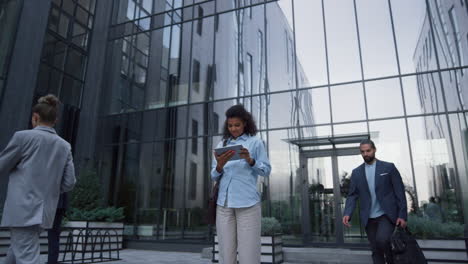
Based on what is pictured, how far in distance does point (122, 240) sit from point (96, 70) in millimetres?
6751

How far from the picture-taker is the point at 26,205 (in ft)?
7.74

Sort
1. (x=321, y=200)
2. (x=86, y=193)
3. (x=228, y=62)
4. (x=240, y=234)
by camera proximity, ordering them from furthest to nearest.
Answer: (x=228, y=62)
(x=86, y=193)
(x=321, y=200)
(x=240, y=234)

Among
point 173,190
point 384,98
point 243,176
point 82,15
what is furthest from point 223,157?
point 82,15

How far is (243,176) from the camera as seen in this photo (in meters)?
2.30

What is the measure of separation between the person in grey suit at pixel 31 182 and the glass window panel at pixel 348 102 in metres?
8.27

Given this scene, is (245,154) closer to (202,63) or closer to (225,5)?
(202,63)

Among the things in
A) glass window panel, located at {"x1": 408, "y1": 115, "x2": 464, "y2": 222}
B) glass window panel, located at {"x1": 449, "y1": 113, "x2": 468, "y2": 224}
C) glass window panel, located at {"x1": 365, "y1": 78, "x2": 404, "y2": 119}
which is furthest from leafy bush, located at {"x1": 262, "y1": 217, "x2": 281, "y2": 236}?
glass window panel, located at {"x1": 449, "y1": 113, "x2": 468, "y2": 224}

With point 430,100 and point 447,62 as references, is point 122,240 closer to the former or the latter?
point 430,100

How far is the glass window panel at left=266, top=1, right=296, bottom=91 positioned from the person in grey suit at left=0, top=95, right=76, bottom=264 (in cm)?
856

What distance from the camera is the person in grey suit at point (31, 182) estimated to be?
233 cm

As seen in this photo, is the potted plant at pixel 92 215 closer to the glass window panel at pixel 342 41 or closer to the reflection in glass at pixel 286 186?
the reflection in glass at pixel 286 186

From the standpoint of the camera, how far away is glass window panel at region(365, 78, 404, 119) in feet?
30.1

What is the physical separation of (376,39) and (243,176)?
30.5 feet

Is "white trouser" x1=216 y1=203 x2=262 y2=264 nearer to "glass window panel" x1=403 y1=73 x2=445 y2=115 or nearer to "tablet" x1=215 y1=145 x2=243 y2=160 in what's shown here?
"tablet" x1=215 y1=145 x2=243 y2=160
